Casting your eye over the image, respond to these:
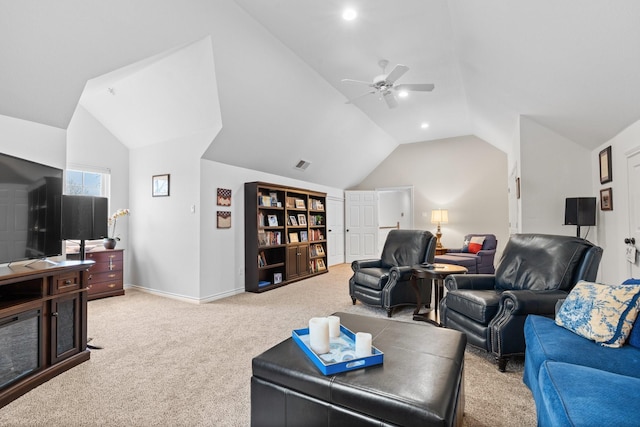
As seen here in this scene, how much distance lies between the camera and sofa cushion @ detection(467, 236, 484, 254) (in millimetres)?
6230

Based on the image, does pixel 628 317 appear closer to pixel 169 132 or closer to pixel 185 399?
pixel 185 399

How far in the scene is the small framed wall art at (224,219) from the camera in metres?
4.64

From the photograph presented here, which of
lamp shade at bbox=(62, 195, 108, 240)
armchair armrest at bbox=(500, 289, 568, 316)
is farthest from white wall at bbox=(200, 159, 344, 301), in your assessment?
armchair armrest at bbox=(500, 289, 568, 316)

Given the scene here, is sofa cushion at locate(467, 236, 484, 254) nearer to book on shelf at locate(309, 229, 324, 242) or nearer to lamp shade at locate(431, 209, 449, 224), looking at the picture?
lamp shade at locate(431, 209, 449, 224)

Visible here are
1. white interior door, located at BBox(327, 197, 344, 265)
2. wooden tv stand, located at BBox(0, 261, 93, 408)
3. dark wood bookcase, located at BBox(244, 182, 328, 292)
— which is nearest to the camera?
wooden tv stand, located at BBox(0, 261, 93, 408)

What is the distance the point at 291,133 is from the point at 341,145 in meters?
1.54

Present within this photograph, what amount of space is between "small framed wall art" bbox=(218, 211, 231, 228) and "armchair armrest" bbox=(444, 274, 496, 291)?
3.22m

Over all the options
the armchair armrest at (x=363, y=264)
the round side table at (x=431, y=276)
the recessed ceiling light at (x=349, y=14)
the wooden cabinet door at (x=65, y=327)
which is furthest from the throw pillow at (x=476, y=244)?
the wooden cabinet door at (x=65, y=327)

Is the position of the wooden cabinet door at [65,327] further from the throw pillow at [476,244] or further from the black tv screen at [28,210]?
the throw pillow at [476,244]

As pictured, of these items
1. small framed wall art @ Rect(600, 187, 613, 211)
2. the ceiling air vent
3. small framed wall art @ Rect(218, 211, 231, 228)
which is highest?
the ceiling air vent

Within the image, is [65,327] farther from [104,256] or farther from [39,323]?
[104,256]

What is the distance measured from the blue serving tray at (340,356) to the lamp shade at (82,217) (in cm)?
248

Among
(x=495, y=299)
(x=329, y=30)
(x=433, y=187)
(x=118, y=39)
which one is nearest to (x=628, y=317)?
(x=495, y=299)

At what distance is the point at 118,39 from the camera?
2840 millimetres
